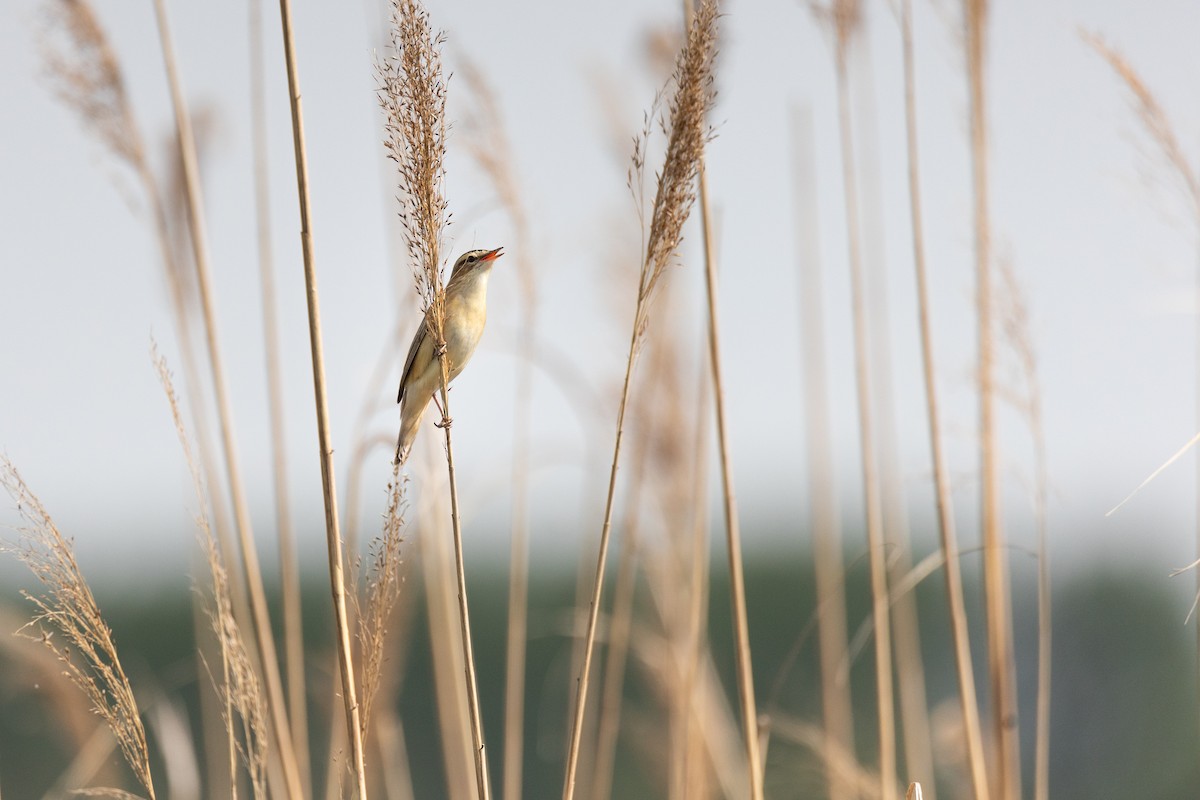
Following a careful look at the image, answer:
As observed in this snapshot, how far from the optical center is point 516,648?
292 centimetres

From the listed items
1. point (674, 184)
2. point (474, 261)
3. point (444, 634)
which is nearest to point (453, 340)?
point (474, 261)

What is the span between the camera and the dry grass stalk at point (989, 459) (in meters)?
2.32

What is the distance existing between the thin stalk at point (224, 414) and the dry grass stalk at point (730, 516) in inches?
33.9

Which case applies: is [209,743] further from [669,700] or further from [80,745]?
[669,700]

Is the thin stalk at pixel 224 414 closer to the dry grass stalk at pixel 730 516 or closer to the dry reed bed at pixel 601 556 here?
the dry reed bed at pixel 601 556

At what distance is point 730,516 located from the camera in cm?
209

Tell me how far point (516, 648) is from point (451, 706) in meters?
0.34

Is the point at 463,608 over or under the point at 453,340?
under

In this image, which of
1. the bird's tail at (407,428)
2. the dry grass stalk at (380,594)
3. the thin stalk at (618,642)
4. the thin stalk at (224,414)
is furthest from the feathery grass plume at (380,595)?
A: the thin stalk at (618,642)

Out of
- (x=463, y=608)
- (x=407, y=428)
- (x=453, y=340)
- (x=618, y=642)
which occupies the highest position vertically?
(x=453, y=340)

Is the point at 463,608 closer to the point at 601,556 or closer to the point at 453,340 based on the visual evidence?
the point at 601,556

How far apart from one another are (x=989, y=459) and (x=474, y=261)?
1.27 metres

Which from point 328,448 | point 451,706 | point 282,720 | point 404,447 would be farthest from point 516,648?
point 328,448

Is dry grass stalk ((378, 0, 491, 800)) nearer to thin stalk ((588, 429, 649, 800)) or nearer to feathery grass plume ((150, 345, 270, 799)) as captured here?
feathery grass plume ((150, 345, 270, 799))
